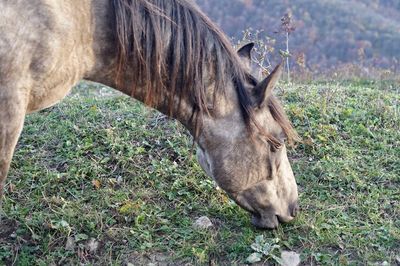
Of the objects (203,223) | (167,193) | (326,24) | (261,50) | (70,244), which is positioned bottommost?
(326,24)

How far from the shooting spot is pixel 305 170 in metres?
4.33

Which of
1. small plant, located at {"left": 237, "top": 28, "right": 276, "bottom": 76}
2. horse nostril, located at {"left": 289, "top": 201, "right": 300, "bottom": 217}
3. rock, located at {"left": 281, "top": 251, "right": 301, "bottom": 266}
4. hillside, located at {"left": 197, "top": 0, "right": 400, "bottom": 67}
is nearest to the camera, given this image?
rock, located at {"left": 281, "top": 251, "right": 301, "bottom": 266}

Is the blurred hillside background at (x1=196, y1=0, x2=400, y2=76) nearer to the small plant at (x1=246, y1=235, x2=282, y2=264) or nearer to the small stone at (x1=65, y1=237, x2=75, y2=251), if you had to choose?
the small plant at (x1=246, y1=235, x2=282, y2=264)

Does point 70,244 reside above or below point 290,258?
below

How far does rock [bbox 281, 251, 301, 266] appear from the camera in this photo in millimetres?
3323

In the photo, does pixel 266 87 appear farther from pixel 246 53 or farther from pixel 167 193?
pixel 167 193

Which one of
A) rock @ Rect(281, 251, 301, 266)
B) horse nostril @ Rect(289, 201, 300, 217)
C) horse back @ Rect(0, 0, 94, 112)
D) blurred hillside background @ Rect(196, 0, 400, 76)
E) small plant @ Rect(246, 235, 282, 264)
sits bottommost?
blurred hillside background @ Rect(196, 0, 400, 76)

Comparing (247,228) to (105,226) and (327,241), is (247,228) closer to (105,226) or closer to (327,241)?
(327,241)

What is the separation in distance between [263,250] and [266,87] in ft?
3.36

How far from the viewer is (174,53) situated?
10.1 ft

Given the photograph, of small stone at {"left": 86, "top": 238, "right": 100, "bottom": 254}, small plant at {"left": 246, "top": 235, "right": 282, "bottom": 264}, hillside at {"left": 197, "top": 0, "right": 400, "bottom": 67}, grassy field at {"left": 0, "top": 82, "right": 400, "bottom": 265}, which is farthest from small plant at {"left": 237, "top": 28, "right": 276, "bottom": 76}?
hillside at {"left": 197, "top": 0, "right": 400, "bottom": 67}

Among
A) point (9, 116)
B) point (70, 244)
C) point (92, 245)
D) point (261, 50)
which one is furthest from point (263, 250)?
point (261, 50)

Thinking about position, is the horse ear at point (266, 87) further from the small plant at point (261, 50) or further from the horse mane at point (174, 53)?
the small plant at point (261, 50)

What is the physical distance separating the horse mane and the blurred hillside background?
42.0 ft
